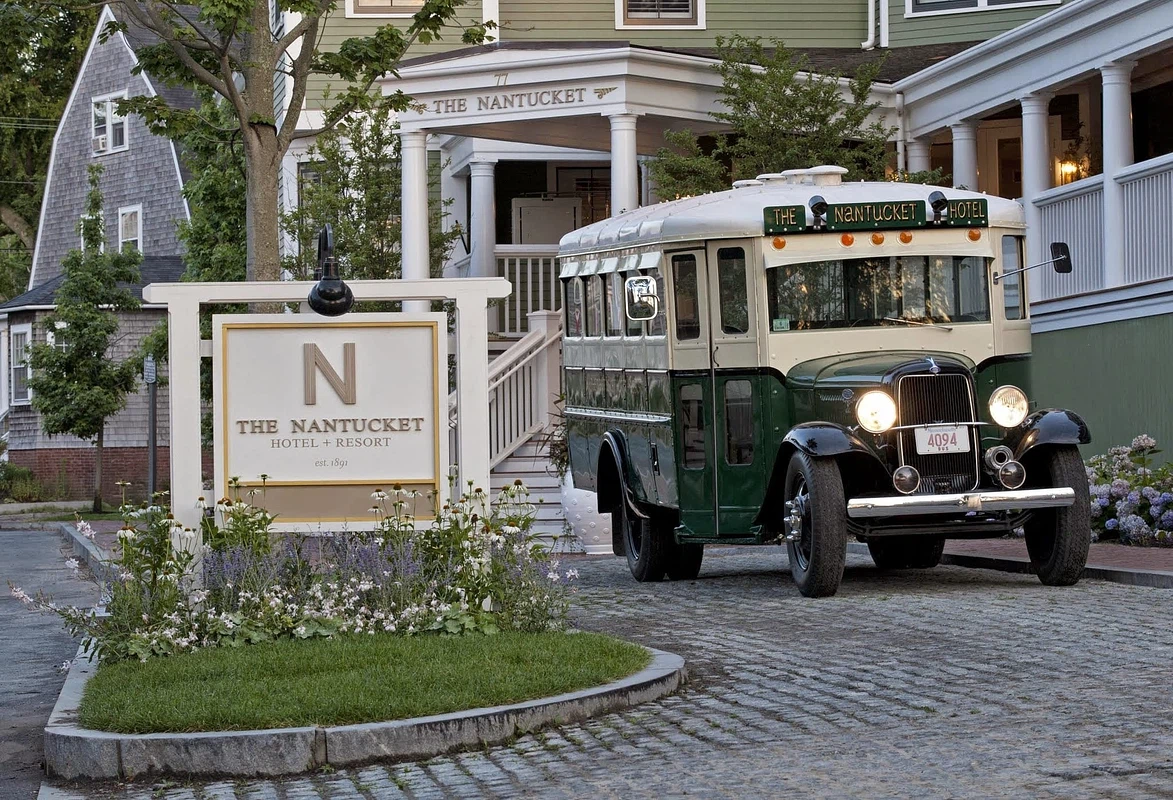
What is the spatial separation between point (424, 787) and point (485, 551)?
10.4 feet

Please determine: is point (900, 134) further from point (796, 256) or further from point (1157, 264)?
point (796, 256)

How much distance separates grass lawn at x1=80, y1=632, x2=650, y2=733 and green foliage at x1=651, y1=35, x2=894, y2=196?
12.5 meters

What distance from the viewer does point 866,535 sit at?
1272 centimetres

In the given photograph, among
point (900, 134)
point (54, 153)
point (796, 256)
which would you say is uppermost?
point (54, 153)

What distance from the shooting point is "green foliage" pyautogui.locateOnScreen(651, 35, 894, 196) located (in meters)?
21.7

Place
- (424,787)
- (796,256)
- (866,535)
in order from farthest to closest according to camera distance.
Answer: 1. (796,256)
2. (866,535)
3. (424,787)

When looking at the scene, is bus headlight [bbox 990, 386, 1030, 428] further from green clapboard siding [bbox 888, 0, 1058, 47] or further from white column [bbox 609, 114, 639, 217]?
green clapboard siding [bbox 888, 0, 1058, 47]

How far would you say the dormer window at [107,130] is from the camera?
4784cm

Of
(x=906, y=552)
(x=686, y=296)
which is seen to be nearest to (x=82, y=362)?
(x=906, y=552)

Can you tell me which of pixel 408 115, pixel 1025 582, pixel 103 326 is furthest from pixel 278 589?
pixel 103 326

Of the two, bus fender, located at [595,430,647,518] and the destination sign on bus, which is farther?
bus fender, located at [595,430,647,518]

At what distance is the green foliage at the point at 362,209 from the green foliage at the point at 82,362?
8948 millimetres

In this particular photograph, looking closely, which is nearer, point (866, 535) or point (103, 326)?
point (866, 535)

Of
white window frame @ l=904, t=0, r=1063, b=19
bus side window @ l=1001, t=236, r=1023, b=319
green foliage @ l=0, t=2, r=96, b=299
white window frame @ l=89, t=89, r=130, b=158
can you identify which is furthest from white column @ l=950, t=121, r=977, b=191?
green foliage @ l=0, t=2, r=96, b=299
